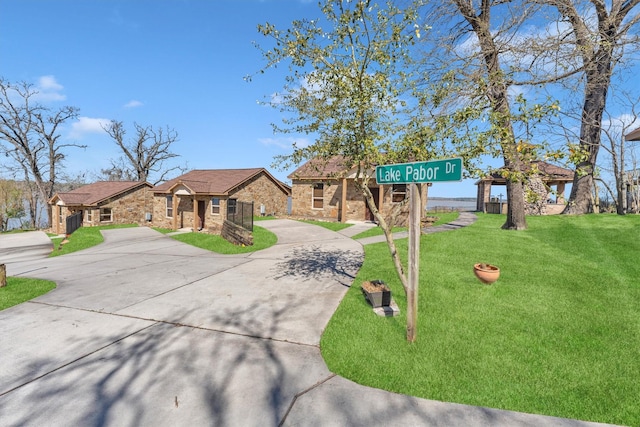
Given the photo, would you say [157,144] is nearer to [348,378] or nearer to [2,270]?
[2,270]

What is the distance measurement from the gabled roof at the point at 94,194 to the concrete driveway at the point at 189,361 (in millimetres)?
22766

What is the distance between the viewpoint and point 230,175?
24.7m

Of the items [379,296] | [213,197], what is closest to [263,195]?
[213,197]

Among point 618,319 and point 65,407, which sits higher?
point 618,319

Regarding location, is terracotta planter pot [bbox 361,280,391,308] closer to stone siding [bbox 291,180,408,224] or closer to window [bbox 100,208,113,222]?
stone siding [bbox 291,180,408,224]

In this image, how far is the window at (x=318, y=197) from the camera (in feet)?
71.0

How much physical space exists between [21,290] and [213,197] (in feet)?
48.5

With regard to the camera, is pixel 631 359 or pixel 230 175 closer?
pixel 631 359

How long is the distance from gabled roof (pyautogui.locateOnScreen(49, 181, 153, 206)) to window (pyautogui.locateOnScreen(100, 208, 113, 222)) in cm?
99

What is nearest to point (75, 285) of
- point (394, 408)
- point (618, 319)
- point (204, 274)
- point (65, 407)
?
point (204, 274)

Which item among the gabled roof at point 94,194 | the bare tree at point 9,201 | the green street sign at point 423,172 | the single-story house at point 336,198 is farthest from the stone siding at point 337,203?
the bare tree at point 9,201

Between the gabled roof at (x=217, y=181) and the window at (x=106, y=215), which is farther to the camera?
the window at (x=106, y=215)

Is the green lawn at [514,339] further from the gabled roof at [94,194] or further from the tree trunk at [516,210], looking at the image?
the gabled roof at [94,194]

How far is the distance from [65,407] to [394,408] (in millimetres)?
3548
